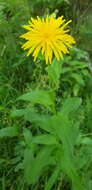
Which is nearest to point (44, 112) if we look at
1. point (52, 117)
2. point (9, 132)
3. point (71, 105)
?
point (9, 132)

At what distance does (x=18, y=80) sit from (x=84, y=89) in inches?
21.3

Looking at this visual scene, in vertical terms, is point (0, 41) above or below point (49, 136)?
above

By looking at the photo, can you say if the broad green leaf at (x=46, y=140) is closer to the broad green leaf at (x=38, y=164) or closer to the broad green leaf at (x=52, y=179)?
the broad green leaf at (x=38, y=164)

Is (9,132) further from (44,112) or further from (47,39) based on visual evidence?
(47,39)

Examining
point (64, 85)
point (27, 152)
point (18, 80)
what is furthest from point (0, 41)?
point (27, 152)

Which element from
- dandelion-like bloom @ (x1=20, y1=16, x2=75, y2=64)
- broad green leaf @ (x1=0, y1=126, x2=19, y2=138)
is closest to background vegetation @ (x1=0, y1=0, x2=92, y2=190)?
broad green leaf @ (x1=0, y1=126, x2=19, y2=138)

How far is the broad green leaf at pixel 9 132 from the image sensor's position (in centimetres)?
143

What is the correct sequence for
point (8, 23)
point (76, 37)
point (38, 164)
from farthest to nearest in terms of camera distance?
point (76, 37), point (8, 23), point (38, 164)

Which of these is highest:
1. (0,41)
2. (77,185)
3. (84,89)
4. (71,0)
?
(71,0)

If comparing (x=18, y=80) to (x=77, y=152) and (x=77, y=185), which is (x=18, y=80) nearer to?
(x=77, y=152)

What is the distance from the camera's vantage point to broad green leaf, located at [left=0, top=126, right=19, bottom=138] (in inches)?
56.2

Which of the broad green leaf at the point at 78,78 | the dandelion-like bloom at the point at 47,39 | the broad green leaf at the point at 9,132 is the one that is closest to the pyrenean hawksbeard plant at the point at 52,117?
the dandelion-like bloom at the point at 47,39

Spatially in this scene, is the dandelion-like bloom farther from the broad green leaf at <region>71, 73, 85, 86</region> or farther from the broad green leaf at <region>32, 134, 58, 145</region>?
the broad green leaf at <region>71, 73, 85, 86</region>

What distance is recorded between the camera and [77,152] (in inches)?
55.4
